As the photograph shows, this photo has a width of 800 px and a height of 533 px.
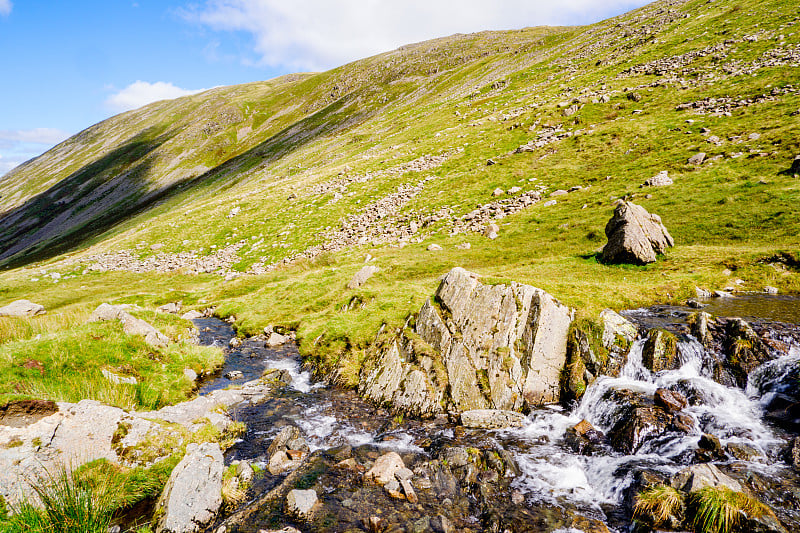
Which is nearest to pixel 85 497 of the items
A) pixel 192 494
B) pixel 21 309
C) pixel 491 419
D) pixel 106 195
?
pixel 192 494

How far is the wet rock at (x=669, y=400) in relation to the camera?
14.1 m

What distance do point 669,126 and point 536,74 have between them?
207 ft

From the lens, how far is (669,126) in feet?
182

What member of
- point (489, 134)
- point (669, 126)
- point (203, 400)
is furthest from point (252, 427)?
point (489, 134)

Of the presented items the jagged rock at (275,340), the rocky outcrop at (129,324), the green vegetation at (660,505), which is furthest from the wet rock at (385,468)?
the jagged rock at (275,340)

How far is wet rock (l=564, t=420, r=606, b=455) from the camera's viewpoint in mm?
13793

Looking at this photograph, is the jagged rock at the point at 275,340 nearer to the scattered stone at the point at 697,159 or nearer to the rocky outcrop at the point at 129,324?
the rocky outcrop at the point at 129,324

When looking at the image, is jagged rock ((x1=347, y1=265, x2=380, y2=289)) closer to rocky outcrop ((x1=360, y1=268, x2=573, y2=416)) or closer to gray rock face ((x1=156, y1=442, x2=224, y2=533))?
rocky outcrop ((x1=360, y1=268, x2=573, y2=416))

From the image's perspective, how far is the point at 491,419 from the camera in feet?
52.9

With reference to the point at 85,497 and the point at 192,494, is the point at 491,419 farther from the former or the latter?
the point at 85,497

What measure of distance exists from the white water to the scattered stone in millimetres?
41443

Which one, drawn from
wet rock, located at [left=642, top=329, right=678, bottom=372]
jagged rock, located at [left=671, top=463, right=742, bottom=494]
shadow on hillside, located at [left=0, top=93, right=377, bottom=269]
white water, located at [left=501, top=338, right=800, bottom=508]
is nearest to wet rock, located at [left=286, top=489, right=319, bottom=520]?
white water, located at [left=501, top=338, right=800, bottom=508]

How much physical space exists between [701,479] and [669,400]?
4.73 meters

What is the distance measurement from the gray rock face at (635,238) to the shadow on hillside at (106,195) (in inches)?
4533
